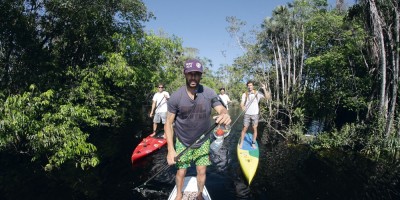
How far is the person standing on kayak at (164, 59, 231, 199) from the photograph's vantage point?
446 cm

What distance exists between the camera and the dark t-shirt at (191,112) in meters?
4.56

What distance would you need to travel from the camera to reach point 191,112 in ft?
15.3

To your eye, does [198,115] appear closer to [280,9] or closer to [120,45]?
[120,45]

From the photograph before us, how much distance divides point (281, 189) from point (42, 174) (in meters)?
8.07

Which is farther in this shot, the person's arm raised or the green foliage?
the green foliage

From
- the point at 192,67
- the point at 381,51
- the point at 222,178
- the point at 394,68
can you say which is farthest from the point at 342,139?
the point at 192,67

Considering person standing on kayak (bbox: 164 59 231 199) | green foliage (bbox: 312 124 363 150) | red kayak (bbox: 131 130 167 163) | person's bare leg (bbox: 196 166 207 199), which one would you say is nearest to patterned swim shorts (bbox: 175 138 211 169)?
person standing on kayak (bbox: 164 59 231 199)

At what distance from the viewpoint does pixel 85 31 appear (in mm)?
13156

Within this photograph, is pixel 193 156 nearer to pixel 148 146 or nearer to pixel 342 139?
pixel 148 146

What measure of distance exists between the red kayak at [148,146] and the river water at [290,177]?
31 cm

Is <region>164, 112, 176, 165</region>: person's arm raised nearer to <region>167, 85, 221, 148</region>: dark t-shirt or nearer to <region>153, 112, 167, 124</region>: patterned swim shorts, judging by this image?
<region>167, 85, 221, 148</region>: dark t-shirt

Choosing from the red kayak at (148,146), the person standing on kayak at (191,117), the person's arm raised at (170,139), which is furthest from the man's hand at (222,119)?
the red kayak at (148,146)

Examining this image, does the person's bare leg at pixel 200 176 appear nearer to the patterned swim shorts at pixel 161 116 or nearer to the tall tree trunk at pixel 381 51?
the patterned swim shorts at pixel 161 116

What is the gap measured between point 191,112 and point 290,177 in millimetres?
7088
